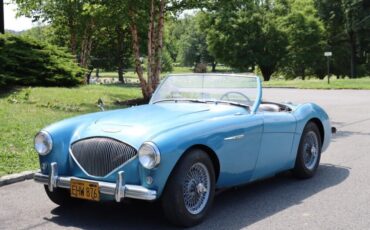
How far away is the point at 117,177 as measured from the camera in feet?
15.4

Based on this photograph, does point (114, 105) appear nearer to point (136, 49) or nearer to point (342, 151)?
point (136, 49)

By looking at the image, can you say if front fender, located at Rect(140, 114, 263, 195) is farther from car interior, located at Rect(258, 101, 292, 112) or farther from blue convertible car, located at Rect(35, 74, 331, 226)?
car interior, located at Rect(258, 101, 292, 112)

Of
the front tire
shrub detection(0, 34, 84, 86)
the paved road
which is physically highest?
shrub detection(0, 34, 84, 86)

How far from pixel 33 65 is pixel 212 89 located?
12.4 meters

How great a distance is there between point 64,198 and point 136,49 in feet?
38.5

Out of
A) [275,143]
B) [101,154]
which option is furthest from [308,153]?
[101,154]

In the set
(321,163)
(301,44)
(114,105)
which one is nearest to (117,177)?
(321,163)

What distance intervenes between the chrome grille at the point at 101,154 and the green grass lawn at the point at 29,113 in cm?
239

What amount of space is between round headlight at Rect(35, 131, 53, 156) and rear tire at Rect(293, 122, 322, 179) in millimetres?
3074

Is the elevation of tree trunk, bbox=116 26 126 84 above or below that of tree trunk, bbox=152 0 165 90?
above

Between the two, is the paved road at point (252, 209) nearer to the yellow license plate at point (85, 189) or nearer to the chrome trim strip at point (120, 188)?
the yellow license plate at point (85, 189)

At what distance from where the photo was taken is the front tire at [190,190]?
15.6 feet

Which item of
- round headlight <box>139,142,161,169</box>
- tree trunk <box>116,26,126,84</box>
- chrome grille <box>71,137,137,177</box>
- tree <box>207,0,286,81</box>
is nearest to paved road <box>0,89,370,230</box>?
chrome grille <box>71,137,137,177</box>

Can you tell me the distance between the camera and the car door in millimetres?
5923
